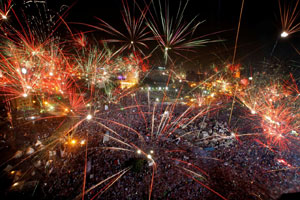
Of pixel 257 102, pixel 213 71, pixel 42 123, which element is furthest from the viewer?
pixel 213 71

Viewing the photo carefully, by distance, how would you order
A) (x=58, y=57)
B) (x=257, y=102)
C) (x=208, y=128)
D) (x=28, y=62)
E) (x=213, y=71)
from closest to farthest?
(x=208, y=128), (x=257, y=102), (x=28, y=62), (x=58, y=57), (x=213, y=71)

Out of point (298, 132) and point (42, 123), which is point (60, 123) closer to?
point (42, 123)

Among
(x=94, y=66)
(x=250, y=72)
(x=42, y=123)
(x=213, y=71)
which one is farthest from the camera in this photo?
(x=213, y=71)

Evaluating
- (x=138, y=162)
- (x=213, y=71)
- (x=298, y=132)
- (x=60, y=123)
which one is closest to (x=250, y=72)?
(x=213, y=71)

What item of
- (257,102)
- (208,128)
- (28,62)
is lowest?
(208,128)

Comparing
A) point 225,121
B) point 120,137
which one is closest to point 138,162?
point 120,137

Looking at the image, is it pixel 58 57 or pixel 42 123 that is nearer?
pixel 42 123

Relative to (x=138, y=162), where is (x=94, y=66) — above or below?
above

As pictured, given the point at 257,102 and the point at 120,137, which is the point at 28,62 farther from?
the point at 257,102

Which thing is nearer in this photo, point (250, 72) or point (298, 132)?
point (298, 132)
